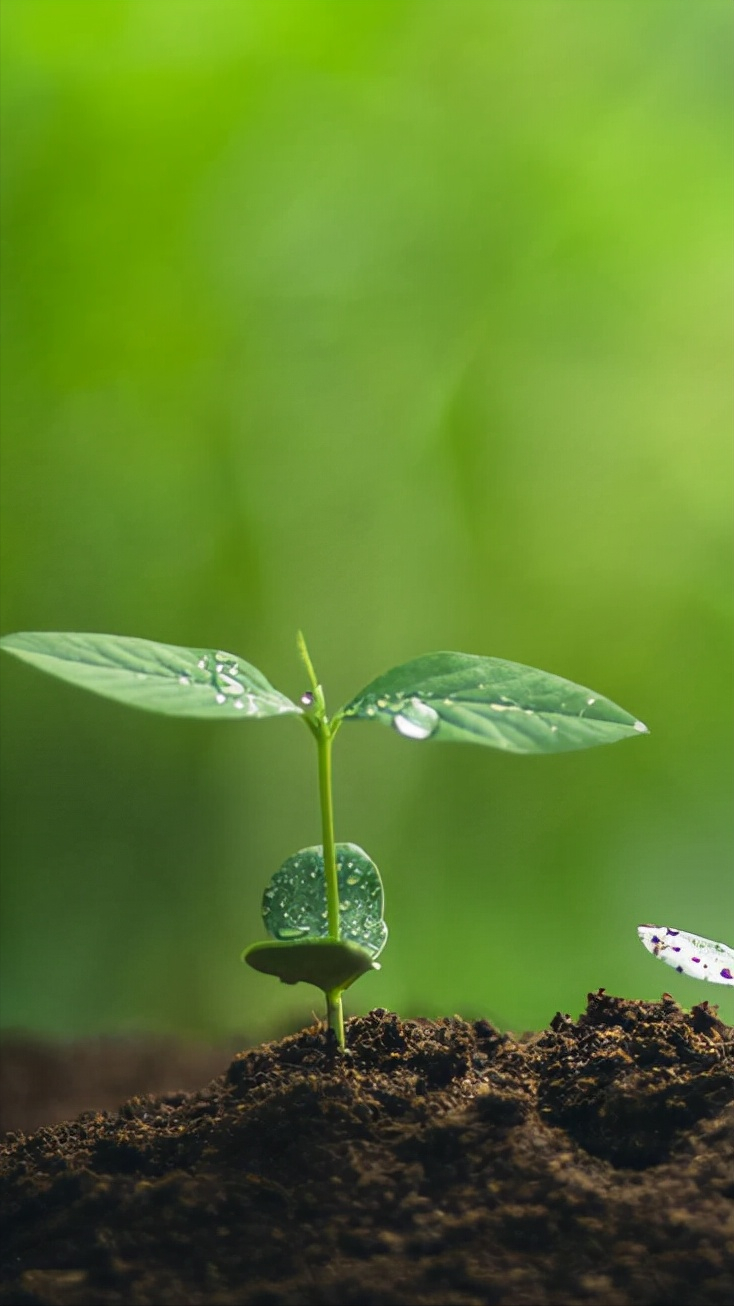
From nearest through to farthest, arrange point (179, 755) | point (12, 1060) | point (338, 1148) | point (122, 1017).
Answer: point (338, 1148) < point (12, 1060) < point (122, 1017) < point (179, 755)

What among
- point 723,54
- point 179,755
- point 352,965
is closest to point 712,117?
point 723,54

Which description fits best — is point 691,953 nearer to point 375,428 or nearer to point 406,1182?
point 406,1182

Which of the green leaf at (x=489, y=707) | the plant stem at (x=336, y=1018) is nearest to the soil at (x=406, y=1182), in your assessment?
the plant stem at (x=336, y=1018)

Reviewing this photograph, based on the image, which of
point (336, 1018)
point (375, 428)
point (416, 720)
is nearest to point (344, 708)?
point (416, 720)

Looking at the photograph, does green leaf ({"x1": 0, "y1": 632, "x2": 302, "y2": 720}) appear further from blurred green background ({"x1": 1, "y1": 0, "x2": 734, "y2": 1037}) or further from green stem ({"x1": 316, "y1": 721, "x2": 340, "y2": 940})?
blurred green background ({"x1": 1, "y1": 0, "x2": 734, "y2": 1037})

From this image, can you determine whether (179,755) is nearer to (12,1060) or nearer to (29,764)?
(29,764)

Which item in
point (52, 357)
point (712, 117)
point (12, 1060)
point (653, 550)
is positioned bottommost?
point (12, 1060)
